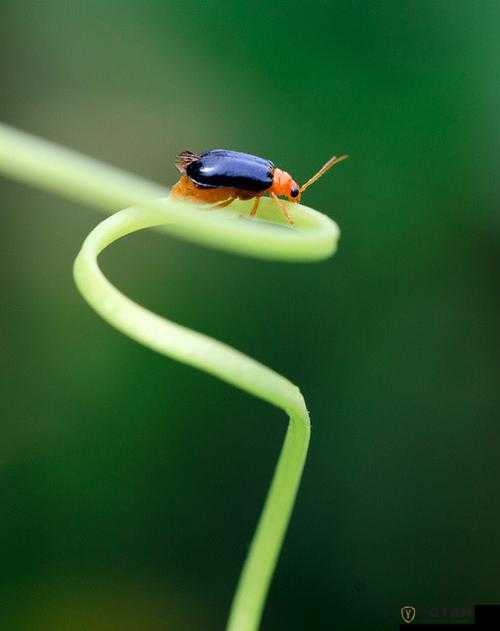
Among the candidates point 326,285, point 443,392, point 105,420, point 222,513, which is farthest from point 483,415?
point 105,420

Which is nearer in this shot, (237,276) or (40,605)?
(40,605)

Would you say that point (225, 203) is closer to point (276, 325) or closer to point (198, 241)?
Answer: point (198, 241)

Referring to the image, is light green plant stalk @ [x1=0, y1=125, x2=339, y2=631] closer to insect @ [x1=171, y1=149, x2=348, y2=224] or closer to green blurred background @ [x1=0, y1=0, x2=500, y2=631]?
insect @ [x1=171, y1=149, x2=348, y2=224]

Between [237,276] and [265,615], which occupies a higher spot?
[237,276]

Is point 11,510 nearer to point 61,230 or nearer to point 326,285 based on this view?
point 61,230

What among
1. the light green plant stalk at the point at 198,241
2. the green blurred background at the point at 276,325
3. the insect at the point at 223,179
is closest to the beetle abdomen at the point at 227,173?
the insect at the point at 223,179

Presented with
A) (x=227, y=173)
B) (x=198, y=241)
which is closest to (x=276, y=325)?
(x=227, y=173)

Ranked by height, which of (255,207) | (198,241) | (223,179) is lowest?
(198,241)

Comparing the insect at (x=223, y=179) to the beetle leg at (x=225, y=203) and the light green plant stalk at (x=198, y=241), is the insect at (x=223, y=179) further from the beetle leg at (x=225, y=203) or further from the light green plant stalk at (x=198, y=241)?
the light green plant stalk at (x=198, y=241)

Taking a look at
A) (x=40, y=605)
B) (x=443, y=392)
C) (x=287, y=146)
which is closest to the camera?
→ (x=40, y=605)
